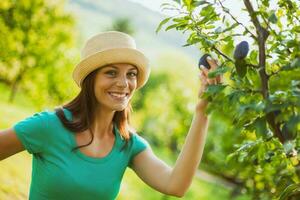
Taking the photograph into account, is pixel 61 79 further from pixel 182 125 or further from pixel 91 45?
pixel 91 45

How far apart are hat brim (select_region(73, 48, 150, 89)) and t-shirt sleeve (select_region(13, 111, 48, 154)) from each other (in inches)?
12.6

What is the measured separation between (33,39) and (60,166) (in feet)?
65.3

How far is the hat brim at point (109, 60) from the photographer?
2.74 meters

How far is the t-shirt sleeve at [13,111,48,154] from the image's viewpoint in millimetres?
2609

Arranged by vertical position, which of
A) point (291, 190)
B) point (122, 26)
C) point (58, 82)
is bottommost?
point (291, 190)

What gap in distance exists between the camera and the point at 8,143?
261 centimetres

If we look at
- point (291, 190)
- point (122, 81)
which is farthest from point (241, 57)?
point (122, 81)

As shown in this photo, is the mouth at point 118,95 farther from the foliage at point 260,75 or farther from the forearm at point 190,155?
the foliage at point 260,75

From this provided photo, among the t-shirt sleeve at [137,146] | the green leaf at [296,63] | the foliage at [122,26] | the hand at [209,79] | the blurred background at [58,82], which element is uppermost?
the foliage at [122,26]

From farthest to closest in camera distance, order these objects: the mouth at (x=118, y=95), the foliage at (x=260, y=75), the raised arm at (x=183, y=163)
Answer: the mouth at (x=118, y=95), the raised arm at (x=183, y=163), the foliage at (x=260, y=75)

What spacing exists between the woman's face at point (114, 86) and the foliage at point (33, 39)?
1740cm

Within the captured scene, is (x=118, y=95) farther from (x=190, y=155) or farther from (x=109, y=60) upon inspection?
(x=190, y=155)

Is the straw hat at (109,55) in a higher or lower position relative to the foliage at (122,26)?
lower

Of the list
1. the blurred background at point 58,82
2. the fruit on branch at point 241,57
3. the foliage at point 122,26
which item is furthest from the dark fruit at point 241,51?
the foliage at point 122,26
